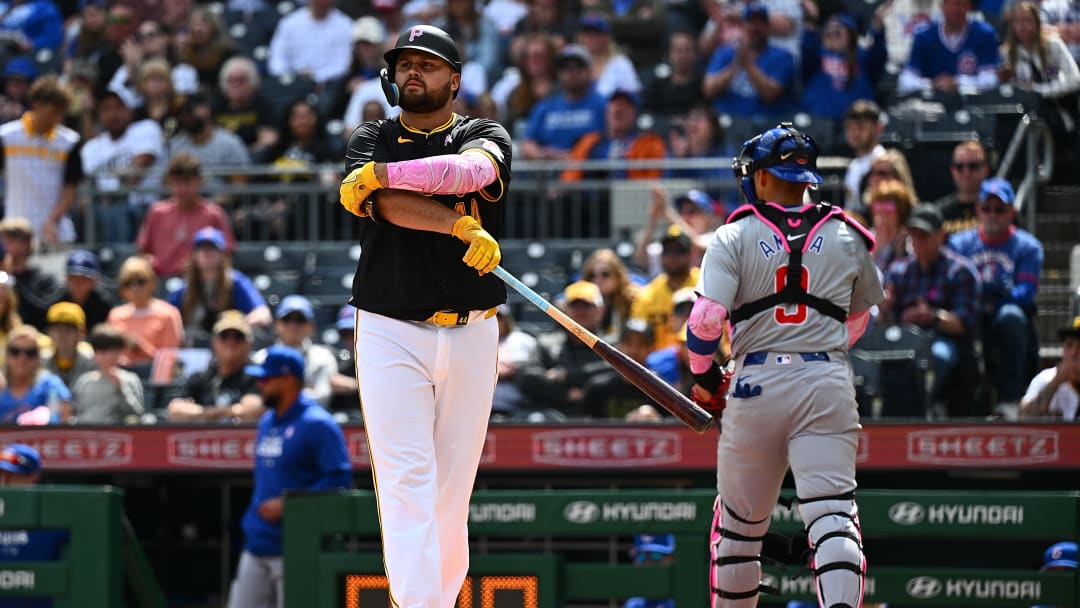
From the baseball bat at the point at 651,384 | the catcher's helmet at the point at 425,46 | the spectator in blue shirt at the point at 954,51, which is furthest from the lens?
the spectator in blue shirt at the point at 954,51

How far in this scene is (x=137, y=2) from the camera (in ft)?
51.5

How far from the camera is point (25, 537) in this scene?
8.02m

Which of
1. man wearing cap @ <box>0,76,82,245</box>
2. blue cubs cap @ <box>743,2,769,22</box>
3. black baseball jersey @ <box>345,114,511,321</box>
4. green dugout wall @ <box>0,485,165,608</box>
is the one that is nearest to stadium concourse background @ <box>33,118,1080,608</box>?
blue cubs cap @ <box>743,2,769,22</box>

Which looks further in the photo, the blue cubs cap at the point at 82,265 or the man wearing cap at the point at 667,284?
the blue cubs cap at the point at 82,265

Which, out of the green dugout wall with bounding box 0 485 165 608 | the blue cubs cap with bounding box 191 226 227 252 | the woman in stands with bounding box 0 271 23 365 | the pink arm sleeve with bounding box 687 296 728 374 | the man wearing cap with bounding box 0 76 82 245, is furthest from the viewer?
the man wearing cap with bounding box 0 76 82 245

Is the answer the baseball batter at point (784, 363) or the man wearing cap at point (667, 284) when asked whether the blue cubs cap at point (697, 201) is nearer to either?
the man wearing cap at point (667, 284)

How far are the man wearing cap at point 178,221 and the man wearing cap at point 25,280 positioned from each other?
3.00 ft

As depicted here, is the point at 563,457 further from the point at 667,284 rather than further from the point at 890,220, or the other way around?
the point at 890,220

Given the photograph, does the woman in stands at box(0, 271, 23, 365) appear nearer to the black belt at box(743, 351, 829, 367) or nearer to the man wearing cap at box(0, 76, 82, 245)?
the man wearing cap at box(0, 76, 82, 245)

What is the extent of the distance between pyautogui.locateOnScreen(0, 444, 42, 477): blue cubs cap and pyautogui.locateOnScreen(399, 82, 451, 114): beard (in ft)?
13.7

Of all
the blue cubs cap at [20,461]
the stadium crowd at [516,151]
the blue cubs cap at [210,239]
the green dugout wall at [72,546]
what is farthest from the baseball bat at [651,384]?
the blue cubs cap at [210,239]

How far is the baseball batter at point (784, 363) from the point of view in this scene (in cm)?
582

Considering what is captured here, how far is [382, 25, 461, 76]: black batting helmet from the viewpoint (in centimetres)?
526

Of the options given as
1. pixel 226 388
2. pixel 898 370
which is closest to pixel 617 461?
pixel 898 370
